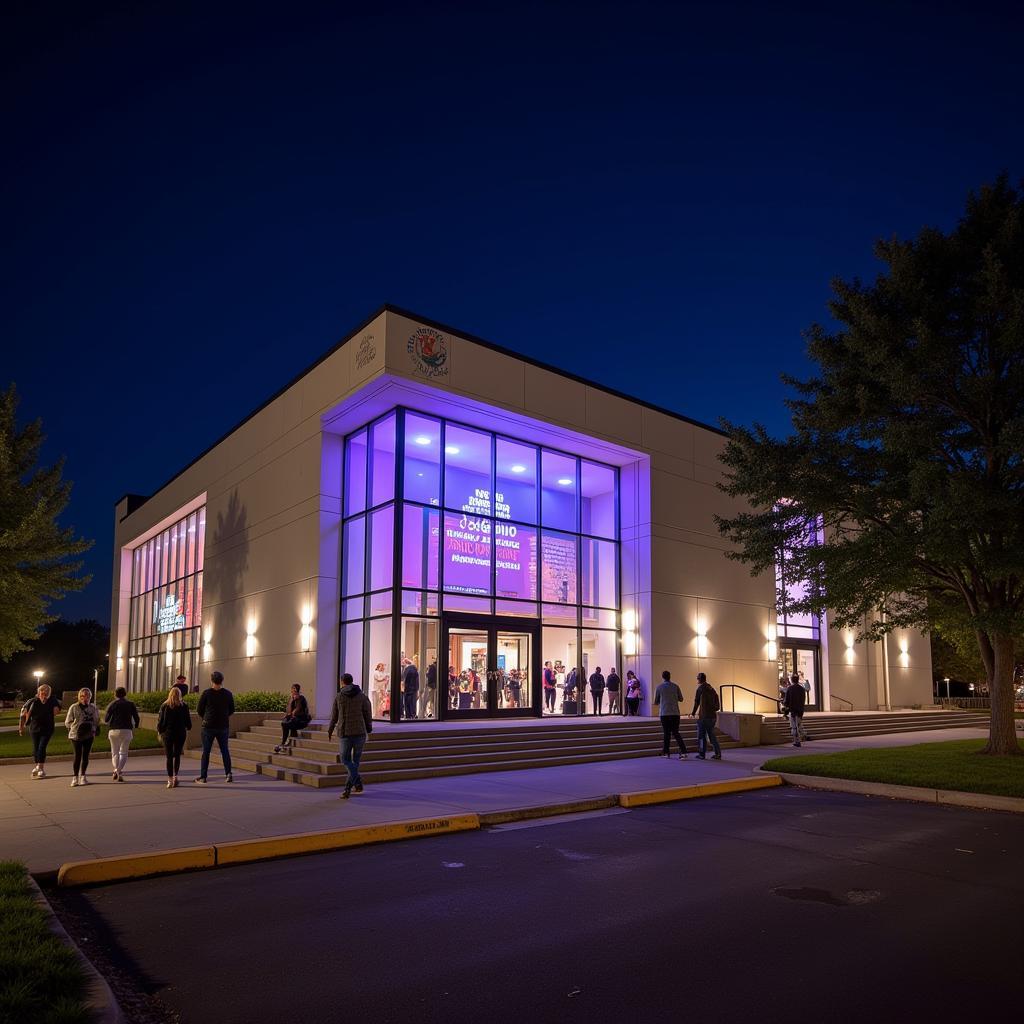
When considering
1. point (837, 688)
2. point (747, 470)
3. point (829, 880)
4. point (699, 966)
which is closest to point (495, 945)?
point (699, 966)

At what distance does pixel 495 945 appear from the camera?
551 centimetres

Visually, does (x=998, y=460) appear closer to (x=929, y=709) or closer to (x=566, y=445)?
(x=566, y=445)

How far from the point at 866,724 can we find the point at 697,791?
51.6 ft

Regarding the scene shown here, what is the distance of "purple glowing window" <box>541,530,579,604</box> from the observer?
912 inches

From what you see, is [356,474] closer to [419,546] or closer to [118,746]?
[419,546]

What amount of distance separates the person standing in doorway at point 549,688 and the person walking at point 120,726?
37.5ft

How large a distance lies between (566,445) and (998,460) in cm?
1136

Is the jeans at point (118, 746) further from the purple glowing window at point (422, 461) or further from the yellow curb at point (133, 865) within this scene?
the purple glowing window at point (422, 461)

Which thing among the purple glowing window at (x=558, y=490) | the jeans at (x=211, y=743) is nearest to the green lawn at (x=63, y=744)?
the jeans at (x=211, y=743)

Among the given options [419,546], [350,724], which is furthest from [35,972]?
[419,546]

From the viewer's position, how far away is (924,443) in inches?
568

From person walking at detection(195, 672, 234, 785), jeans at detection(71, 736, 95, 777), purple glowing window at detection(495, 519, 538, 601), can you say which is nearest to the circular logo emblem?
purple glowing window at detection(495, 519, 538, 601)

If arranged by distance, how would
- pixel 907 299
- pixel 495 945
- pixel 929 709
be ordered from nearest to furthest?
pixel 495 945 < pixel 907 299 < pixel 929 709

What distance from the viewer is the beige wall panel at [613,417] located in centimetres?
2327
